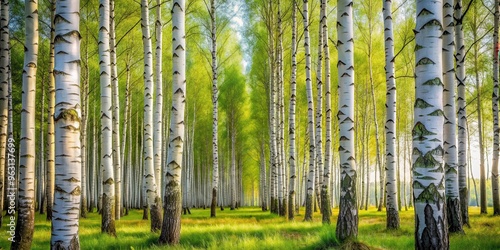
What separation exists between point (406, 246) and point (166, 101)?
1928 cm

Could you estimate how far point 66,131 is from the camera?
3703 millimetres

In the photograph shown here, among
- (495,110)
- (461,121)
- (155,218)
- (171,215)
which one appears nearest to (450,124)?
(461,121)

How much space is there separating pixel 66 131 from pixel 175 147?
2.61 m

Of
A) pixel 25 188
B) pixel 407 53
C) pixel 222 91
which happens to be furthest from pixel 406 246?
pixel 222 91

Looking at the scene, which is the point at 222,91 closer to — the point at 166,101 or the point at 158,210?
the point at 166,101

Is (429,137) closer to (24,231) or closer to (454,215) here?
(454,215)

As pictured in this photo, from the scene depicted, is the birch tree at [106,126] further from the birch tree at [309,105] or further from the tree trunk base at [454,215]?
the tree trunk base at [454,215]

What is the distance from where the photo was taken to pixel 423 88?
3891mm

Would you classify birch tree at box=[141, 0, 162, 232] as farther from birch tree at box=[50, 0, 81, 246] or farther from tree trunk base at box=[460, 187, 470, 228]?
tree trunk base at box=[460, 187, 470, 228]

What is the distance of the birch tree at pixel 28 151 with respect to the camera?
6.02 meters

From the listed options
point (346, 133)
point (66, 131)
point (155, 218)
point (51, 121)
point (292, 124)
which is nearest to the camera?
point (66, 131)

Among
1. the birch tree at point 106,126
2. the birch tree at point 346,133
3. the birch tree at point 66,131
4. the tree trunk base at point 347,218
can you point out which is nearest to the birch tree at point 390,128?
the birch tree at point 346,133

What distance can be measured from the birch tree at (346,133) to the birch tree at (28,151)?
5151 mm

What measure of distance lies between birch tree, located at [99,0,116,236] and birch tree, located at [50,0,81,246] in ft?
13.2
